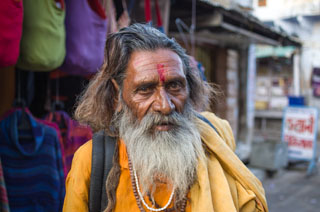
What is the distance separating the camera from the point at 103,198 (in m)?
1.48

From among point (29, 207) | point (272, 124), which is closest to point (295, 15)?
point (272, 124)

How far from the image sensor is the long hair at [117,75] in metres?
1.56

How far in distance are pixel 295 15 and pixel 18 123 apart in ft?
47.7

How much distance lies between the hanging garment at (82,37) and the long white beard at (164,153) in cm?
104

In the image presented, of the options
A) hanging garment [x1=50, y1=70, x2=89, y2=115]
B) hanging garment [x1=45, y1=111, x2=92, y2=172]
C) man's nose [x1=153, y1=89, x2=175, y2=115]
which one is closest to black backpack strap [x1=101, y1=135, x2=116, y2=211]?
man's nose [x1=153, y1=89, x2=175, y2=115]

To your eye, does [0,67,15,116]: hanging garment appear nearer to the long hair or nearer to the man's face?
the long hair

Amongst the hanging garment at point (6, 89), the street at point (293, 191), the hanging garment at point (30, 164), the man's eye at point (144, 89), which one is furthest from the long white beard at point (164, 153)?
the street at point (293, 191)

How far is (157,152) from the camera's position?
1536mm

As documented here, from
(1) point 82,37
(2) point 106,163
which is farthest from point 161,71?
(1) point 82,37

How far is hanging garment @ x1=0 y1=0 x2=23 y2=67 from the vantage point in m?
1.67

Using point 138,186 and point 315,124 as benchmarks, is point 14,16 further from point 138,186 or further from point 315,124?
point 315,124

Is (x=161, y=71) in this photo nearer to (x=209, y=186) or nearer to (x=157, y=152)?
(x=157, y=152)

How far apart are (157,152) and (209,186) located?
0.29 m

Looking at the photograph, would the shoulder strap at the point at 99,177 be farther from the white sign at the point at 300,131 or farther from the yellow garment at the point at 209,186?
the white sign at the point at 300,131
